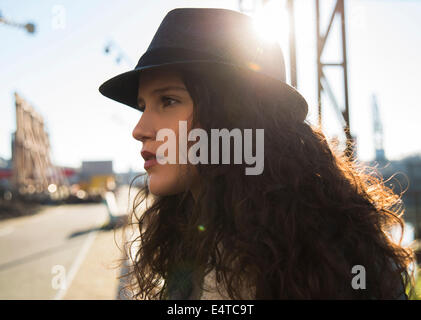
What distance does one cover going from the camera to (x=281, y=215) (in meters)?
1.03

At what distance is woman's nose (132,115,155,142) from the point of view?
1182 mm

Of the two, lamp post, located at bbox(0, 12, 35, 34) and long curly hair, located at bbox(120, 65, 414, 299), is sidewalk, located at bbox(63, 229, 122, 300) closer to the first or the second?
long curly hair, located at bbox(120, 65, 414, 299)

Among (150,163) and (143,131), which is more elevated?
(143,131)

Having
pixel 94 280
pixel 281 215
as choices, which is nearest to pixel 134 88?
pixel 281 215

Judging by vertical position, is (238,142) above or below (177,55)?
below

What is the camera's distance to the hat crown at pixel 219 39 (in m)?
1.12

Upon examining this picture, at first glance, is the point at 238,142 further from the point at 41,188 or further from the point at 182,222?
the point at 41,188

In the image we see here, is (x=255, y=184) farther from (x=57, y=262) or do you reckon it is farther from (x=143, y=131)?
(x=57, y=262)

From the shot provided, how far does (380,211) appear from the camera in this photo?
1140mm

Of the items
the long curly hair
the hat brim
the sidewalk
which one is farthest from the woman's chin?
the sidewalk

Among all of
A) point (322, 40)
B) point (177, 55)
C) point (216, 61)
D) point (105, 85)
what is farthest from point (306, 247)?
point (322, 40)

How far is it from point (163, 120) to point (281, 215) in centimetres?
56

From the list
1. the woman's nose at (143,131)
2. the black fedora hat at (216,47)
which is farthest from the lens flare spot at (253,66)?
the woman's nose at (143,131)
